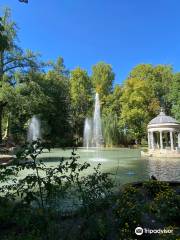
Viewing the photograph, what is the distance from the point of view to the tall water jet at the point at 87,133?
4184 cm

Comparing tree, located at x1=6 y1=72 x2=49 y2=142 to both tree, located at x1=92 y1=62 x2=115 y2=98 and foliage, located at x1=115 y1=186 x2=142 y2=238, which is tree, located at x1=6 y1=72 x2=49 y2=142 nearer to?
tree, located at x1=92 y1=62 x2=115 y2=98

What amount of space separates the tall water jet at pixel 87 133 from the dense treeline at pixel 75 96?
99cm

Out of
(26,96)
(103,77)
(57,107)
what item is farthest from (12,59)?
(103,77)

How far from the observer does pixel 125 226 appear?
4.23 meters

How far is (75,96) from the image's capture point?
157 ft

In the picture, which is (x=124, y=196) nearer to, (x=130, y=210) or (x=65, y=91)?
(x=130, y=210)

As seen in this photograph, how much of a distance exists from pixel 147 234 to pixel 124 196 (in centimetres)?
137

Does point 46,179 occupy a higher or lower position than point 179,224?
higher

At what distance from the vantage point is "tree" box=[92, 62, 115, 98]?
51.1 metres

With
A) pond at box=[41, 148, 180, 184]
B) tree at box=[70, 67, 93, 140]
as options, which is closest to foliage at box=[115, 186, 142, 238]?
pond at box=[41, 148, 180, 184]

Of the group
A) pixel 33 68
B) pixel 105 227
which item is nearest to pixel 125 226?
pixel 105 227

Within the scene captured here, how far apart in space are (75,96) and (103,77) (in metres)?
7.15

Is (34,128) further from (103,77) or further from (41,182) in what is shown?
(41,182)

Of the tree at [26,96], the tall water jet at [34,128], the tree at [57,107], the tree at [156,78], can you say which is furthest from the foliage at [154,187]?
the tree at [156,78]
